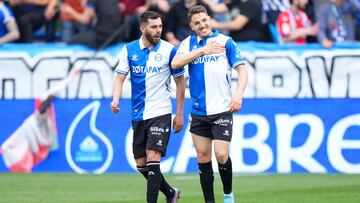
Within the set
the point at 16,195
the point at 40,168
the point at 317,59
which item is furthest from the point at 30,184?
the point at 317,59

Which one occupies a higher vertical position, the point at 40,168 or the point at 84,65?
the point at 84,65

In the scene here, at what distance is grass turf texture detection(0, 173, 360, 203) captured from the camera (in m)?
13.0

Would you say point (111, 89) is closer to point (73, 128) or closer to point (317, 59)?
point (73, 128)

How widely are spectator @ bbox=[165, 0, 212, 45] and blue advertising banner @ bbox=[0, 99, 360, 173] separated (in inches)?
58.8

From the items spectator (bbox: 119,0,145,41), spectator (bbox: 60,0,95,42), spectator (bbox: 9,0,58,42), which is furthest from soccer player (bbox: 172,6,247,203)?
spectator (bbox: 9,0,58,42)

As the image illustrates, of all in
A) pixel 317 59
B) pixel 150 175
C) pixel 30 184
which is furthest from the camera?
pixel 317 59

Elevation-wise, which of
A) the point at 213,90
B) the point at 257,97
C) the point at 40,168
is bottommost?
the point at 40,168

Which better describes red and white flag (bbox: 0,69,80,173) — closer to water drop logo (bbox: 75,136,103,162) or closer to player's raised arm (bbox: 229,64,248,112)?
water drop logo (bbox: 75,136,103,162)

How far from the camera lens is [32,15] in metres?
20.1

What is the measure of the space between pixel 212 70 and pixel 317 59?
6729 mm

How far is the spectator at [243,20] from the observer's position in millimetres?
18516

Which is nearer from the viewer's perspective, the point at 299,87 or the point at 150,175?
the point at 150,175

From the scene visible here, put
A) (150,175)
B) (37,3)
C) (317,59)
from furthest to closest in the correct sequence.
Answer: (37,3) < (317,59) < (150,175)

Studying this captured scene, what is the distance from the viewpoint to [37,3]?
20.5 m
